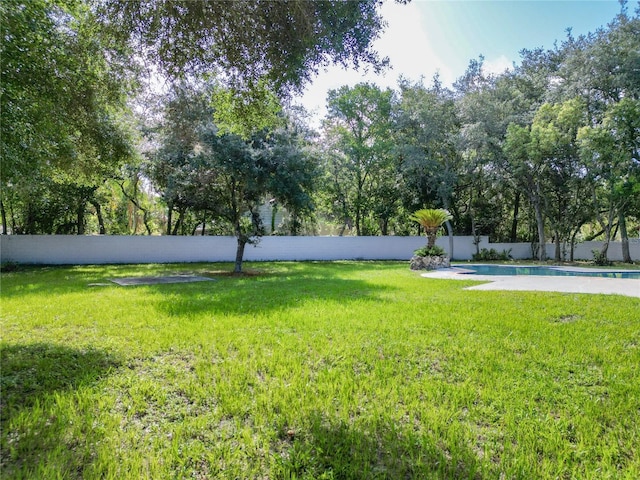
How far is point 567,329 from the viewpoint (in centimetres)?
437

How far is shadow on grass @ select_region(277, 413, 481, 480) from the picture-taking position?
5.96ft

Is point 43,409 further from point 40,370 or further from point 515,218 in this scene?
point 515,218

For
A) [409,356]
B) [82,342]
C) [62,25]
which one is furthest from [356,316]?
[62,25]

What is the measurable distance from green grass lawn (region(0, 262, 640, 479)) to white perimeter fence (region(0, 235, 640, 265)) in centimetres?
1164

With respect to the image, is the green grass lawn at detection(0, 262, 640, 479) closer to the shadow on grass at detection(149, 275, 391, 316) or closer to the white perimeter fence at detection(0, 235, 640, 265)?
the shadow on grass at detection(149, 275, 391, 316)

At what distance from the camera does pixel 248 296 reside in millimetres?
7039

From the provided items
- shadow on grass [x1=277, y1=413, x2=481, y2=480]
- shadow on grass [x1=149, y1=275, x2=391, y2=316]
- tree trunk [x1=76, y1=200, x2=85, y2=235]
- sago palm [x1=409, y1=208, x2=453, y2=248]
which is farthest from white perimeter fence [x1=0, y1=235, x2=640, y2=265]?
shadow on grass [x1=277, y1=413, x2=481, y2=480]

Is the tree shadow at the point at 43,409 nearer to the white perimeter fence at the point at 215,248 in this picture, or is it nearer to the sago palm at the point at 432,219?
the sago palm at the point at 432,219

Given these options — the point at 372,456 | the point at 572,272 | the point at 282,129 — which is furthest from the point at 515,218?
the point at 372,456

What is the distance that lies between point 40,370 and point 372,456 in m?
2.95

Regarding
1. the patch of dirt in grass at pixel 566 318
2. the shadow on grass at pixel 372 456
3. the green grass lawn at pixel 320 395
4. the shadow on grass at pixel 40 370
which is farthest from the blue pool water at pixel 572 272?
the shadow on grass at pixel 40 370

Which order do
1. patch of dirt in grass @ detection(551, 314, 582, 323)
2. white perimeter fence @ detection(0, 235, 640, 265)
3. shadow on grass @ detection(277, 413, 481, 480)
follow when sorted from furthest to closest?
white perimeter fence @ detection(0, 235, 640, 265) → patch of dirt in grass @ detection(551, 314, 582, 323) → shadow on grass @ detection(277, 413, 481, 480)

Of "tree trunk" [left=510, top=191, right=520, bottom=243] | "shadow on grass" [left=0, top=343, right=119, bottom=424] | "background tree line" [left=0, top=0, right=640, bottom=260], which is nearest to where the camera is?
"shadow on grass" [left=0, top=343, right=119, bottom=424]

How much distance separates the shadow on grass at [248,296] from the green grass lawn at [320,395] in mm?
606
